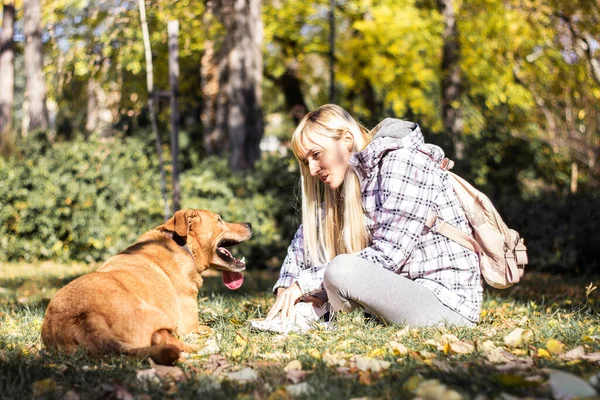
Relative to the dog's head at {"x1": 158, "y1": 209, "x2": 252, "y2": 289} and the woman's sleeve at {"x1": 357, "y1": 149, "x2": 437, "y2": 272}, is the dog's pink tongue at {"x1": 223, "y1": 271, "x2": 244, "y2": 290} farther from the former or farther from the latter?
the woman's sleeve at {"x1": 357, "y1": 149, "x2": 437, "y2": 272}

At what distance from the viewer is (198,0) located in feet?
37.4

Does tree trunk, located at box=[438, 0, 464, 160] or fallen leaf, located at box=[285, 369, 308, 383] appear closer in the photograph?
fallen leaf, located at box=[285, 369, 308, 383]

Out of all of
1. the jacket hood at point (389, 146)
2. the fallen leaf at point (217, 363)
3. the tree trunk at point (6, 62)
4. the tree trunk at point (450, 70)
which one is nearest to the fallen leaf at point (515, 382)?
the fallen leaf at point (217, 363)

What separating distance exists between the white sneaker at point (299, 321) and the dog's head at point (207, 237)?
79 cm

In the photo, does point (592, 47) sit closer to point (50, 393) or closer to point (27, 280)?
point (27, 280)

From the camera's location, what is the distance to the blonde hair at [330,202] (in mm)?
5070

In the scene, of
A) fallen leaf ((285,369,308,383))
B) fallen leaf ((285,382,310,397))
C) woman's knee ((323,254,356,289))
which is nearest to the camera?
fallen leaf ((285,382,310,397))

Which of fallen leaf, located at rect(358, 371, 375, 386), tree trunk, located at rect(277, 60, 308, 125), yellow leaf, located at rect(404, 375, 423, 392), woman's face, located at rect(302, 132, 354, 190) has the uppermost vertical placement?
tree trunk, located at rect(277, 60, 308, 125)

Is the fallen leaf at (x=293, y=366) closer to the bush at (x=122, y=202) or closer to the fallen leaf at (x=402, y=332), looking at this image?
the fallen leaf at (x=402, y=332)

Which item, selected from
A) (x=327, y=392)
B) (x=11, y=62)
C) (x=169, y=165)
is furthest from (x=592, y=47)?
(x=11, y=62)

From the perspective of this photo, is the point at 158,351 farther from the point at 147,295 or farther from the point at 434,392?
the point at 434,392

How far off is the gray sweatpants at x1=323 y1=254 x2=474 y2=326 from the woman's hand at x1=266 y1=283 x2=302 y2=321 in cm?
22

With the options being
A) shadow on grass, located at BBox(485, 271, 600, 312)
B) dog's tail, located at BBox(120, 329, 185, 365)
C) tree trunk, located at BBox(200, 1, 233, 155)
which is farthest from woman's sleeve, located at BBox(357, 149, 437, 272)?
tree trunk, located at BBox(200, 1, 233, 155)

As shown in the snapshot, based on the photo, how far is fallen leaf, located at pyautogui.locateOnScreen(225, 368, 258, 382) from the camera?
134 inches
